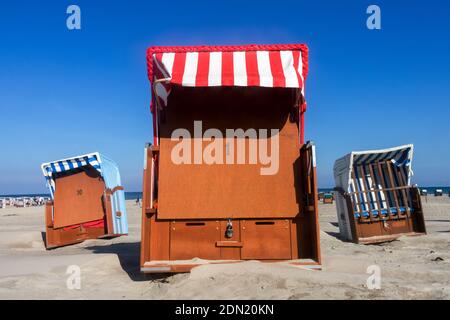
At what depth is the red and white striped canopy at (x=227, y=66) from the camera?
18.3ft

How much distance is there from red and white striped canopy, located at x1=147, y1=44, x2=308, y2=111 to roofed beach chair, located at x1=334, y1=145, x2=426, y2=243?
507 centimetres

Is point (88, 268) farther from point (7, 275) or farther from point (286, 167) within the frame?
point (286, 167)

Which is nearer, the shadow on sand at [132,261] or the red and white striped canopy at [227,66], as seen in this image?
the red and white striped canopy at [227,66]

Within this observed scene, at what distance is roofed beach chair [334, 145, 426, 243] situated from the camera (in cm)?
1033

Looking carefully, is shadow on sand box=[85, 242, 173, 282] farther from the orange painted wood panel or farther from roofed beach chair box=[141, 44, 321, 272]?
the orange painted wood panel

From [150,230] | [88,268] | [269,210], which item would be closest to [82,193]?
[88,268]

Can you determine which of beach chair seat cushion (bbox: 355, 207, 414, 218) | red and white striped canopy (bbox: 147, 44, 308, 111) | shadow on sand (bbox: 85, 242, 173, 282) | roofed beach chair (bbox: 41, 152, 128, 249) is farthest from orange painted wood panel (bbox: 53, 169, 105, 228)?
beach chair seat cushion (bbox: 355, 207, 414, 218)

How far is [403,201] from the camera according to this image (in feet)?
35.9

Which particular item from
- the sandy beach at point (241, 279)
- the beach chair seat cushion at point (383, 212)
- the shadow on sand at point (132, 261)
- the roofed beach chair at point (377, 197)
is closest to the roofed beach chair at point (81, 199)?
the shadow on sand at point (132, 261)

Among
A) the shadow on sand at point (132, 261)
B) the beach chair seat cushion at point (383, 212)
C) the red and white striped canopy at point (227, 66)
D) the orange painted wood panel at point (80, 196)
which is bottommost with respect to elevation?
the shadow on sand at point (132, 261)

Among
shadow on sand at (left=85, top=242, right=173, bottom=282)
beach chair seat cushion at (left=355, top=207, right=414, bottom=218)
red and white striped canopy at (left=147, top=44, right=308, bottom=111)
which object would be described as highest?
red and white striped canopy at (left=147, top=44, right=308, bottom=111)

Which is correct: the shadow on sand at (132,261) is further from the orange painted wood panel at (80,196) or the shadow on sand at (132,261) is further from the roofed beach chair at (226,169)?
the orange painted wood panel at (80,196)

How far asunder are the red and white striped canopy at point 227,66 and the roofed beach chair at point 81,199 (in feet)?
20.4

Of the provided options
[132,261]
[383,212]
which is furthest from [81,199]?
[383,212]
